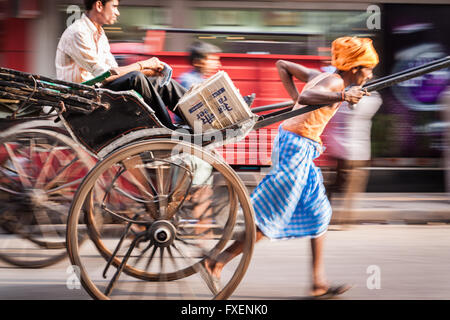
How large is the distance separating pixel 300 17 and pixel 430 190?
9.54 feet

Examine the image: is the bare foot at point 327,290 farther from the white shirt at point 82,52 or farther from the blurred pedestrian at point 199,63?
the blurred pedestrian at point 199,63

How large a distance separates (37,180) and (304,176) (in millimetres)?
1543

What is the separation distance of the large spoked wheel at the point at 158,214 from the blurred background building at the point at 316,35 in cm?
389

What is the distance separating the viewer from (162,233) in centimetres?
264

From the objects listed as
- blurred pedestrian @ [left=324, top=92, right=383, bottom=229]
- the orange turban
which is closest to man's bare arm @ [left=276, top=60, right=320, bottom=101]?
the orange turban

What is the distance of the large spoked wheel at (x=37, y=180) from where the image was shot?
3.17 meters

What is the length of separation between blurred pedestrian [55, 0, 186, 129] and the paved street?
3.97ft

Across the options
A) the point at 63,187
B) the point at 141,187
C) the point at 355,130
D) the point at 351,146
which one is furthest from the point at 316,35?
the point at 141,187

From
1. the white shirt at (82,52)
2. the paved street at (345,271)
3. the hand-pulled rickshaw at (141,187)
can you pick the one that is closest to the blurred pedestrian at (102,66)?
the white shirt at (82,52)

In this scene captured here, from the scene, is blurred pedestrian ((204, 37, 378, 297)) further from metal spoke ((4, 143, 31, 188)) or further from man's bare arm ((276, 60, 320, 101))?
metal spoke ((4, 143, 31, 188))

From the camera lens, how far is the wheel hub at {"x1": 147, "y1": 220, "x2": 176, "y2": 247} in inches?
104

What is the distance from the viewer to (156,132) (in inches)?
106

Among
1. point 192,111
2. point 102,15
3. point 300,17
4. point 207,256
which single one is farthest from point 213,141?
point 300,17
